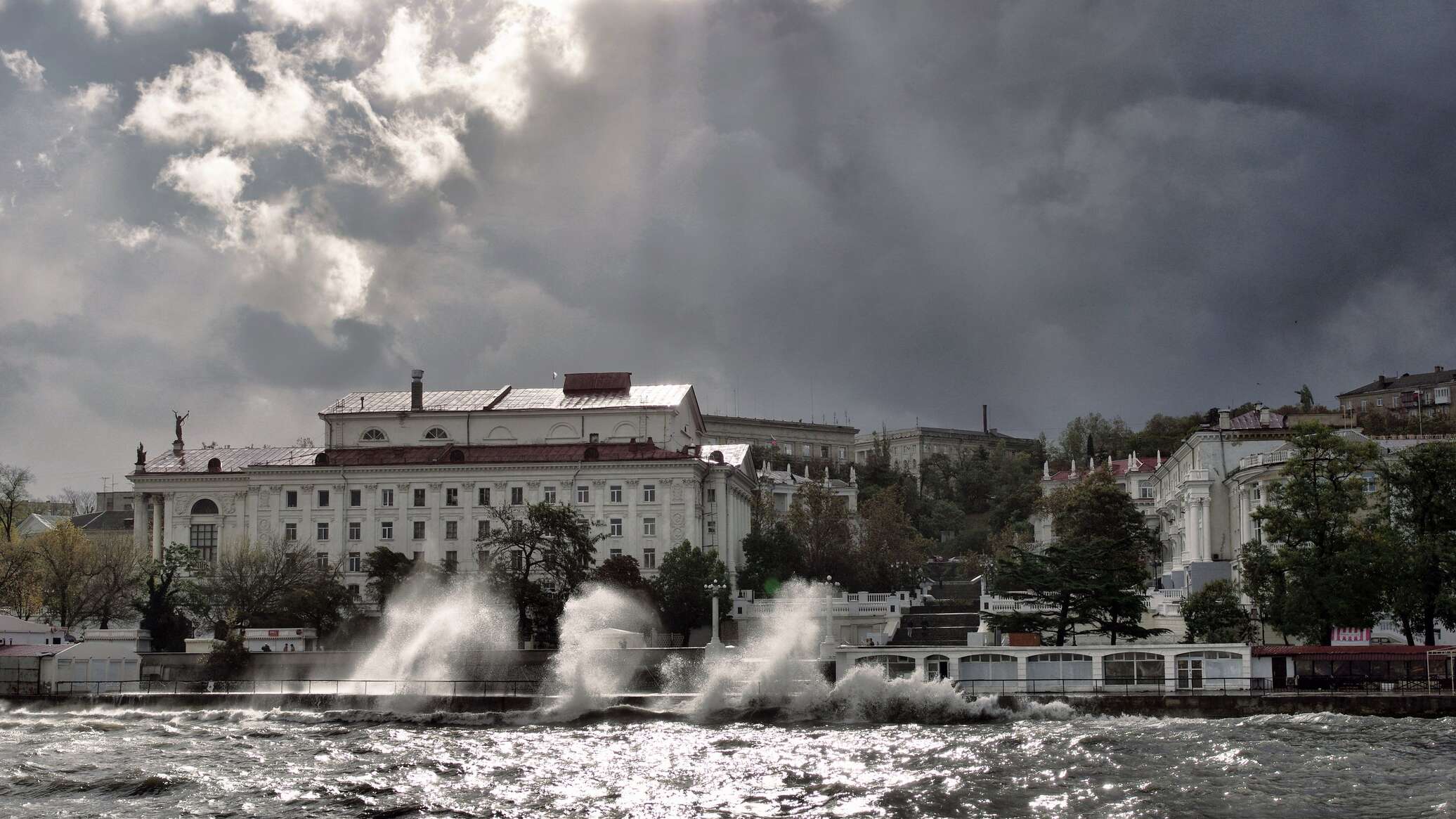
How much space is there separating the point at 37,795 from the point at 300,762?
7.50 m

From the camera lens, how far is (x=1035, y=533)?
447 feet

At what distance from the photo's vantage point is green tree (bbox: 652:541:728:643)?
79.3 metres

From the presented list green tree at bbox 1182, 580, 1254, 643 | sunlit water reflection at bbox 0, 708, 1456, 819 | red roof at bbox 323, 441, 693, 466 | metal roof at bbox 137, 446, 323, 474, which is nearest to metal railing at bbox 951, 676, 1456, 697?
sunlit water reflection at bbox 0, 708, 1456, 819

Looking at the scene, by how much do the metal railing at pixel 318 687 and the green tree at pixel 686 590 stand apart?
1557 cm

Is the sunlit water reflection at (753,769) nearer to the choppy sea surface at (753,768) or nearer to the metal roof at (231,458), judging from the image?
the choppy sea surface at (753,768)

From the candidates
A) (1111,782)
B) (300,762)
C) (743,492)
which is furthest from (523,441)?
(1111,782)

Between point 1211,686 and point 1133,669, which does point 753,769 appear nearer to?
point 1133,669

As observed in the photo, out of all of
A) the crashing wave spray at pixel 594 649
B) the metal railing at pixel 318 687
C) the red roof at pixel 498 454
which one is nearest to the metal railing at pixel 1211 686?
the crashing wave spray at pixel 594 649

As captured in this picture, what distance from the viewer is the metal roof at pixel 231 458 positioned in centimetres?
9962

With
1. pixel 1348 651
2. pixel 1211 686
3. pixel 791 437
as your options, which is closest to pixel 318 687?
pixel 1211 686

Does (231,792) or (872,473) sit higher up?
(872,473)

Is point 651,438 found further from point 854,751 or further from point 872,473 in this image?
point 872,473

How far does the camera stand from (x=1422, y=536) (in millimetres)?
59969

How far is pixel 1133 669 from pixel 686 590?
1120 inches
